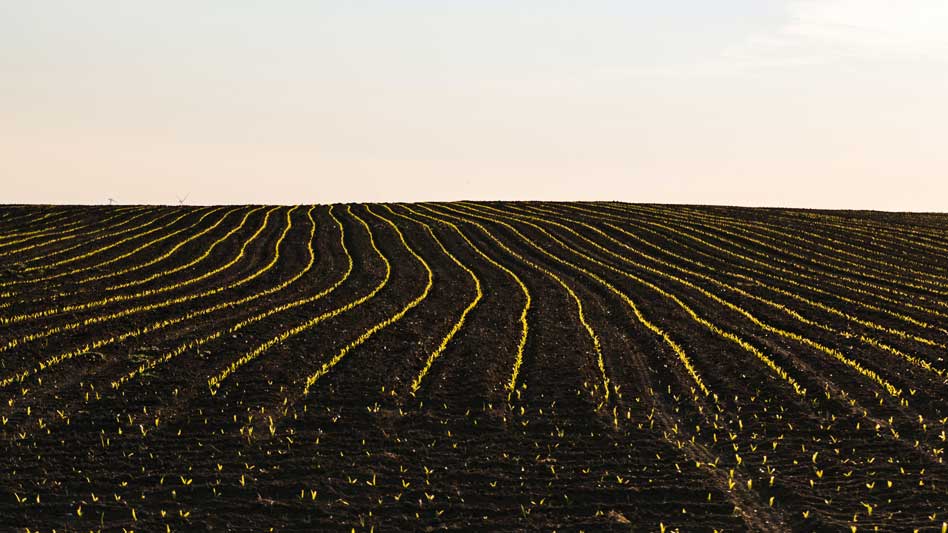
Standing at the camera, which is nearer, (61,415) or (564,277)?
(61,415)

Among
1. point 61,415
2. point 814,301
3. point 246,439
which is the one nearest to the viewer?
point 246,439

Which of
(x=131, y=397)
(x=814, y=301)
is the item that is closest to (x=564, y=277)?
(x=814, y=301)

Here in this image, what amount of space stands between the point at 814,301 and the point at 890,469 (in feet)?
48.5

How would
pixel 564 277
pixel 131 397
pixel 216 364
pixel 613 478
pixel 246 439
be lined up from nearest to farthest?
pixel 613 478
pixel 246 439
pixel 131 397
pixel 216 364
pixel 564 277

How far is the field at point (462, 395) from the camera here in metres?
9.92

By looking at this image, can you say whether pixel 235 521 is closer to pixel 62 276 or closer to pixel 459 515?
pixel 459 515

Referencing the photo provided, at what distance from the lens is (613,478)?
10.7 metres

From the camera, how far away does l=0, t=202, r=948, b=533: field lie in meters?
9.92

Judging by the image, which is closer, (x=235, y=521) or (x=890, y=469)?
(x=235, y=521)

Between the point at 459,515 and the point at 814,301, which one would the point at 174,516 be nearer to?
the point at 459,515

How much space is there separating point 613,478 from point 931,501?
3637 millimetres

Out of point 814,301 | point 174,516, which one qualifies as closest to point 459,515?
point 174,516

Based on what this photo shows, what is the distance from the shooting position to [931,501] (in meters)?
9.89

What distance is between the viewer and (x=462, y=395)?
46.8 ft
